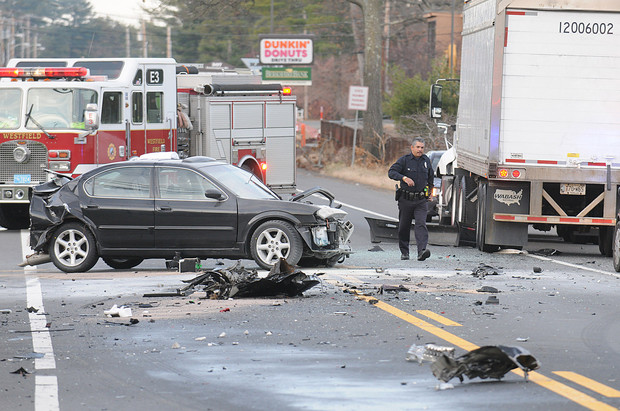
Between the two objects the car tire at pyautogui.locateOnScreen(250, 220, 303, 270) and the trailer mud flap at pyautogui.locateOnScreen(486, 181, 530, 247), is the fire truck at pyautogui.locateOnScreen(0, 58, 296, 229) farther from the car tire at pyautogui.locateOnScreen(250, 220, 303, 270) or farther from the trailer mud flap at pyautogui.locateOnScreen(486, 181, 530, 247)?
the trailer mud flap at pyautogui.locateOnScreen(486, 181, 530, 247)

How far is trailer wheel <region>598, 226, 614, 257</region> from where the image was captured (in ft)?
55.0

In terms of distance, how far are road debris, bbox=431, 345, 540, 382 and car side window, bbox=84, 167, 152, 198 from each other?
722cm

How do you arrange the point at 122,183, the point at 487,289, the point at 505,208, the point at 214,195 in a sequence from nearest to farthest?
1. the point at 487,289
2. the point at 214,195
3. the point at 122,183
4. the point at 505,208

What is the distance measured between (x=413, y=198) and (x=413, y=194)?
0.06m

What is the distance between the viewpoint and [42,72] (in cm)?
2014

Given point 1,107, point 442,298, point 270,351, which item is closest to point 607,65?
point 442,298

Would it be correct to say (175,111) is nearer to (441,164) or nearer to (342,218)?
(441,164)

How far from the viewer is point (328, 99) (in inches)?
3617

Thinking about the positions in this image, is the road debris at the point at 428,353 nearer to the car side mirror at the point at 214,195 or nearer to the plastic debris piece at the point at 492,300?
the plastic debris piece at the point at 492,300

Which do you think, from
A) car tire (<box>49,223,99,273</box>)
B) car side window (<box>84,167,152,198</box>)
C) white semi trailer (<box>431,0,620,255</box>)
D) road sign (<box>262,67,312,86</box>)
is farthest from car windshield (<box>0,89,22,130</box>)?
road sign (<box>262,67,312,86</box>)

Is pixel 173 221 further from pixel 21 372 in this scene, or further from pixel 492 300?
pixel 21 372

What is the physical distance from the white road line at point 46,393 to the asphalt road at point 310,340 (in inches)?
0.5

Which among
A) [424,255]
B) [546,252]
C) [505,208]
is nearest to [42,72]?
[424,255]

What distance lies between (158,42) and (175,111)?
91775 millimetres
